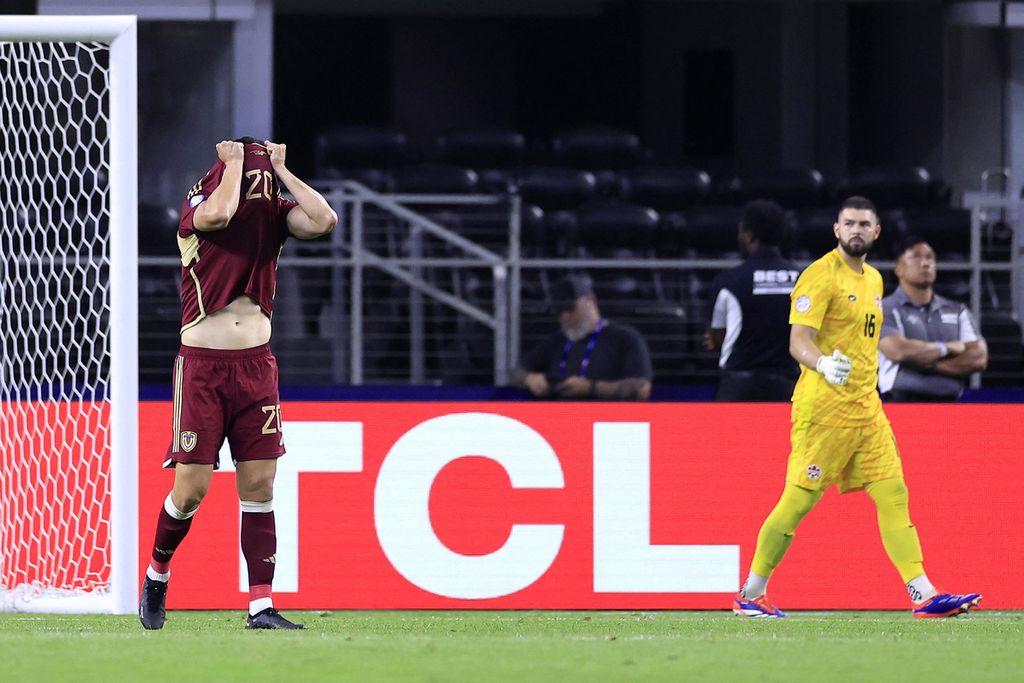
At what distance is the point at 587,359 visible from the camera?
942 cm

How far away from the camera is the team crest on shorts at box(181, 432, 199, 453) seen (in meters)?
5.87

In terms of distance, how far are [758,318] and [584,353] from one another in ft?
4.35

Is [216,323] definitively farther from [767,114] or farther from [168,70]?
[767,114]

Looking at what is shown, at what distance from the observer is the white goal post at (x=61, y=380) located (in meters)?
6.54

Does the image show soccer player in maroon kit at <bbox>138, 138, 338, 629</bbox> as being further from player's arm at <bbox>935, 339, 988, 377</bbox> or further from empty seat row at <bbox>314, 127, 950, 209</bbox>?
empty seat row at <bbox>314, 127, 950, 209</bbox>

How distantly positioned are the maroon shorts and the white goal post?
0.69m

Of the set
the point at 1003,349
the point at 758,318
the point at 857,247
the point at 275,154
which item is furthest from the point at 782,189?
the point at 275,154

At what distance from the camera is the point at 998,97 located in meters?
15.5

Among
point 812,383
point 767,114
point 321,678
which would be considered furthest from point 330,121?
point 321,678

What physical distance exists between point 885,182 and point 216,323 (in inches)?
371

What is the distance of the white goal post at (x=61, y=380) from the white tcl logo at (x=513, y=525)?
27.5 inches

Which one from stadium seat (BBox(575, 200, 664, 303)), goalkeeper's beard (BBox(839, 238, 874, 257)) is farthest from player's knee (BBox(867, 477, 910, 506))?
stadium seat (BBox(575, 200, 664, 303))

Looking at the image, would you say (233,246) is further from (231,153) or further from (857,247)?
(857,247)

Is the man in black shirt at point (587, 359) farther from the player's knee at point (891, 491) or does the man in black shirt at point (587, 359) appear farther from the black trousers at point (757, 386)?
the player's knee at point (891, 491)
